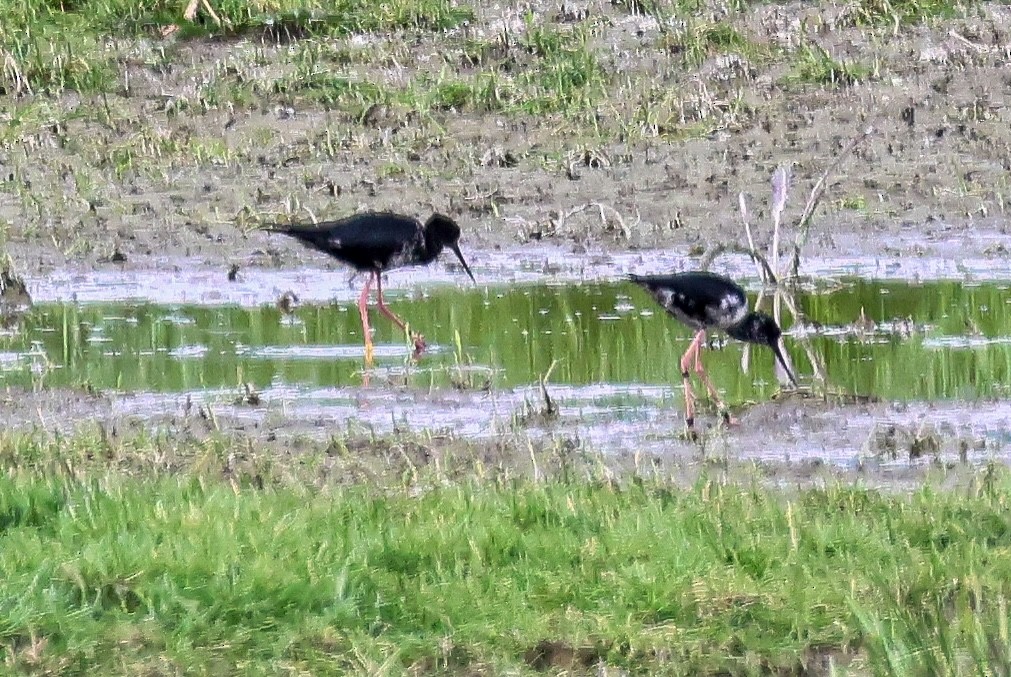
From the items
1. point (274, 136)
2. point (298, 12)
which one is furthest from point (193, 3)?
point (274, 136)

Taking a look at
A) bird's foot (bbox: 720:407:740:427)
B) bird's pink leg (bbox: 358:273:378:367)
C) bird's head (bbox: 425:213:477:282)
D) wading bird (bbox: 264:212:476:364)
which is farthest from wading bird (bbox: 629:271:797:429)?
bird's head (bbox: 425:213:477:282)

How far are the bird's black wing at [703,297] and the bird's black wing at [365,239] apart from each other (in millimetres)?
2212

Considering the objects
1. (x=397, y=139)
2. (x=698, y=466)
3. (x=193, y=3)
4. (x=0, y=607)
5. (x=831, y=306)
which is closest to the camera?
(x=0, y=607)

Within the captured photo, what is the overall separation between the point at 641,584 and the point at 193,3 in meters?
11.4

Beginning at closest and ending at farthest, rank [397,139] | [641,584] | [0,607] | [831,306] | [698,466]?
1. [0,607]
2. [641,584]
3. [698,466]
4. [831,306]
5. [397,139]

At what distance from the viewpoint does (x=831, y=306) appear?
10852mm

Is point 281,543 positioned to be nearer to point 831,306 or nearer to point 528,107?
point 831,306

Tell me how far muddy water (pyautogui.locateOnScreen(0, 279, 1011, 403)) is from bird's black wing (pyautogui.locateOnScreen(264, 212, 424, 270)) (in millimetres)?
281

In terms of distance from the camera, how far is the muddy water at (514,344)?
885 cm

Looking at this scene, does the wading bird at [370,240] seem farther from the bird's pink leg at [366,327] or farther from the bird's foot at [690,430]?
the bird's foot at [690,430]

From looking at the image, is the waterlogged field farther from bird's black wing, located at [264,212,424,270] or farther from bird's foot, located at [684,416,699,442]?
bird's black wing, located at [264,212,424,270]

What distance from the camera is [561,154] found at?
1401 cm

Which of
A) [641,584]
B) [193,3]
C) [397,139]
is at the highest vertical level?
[193,3]

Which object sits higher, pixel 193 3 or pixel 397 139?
pixel 193 3
